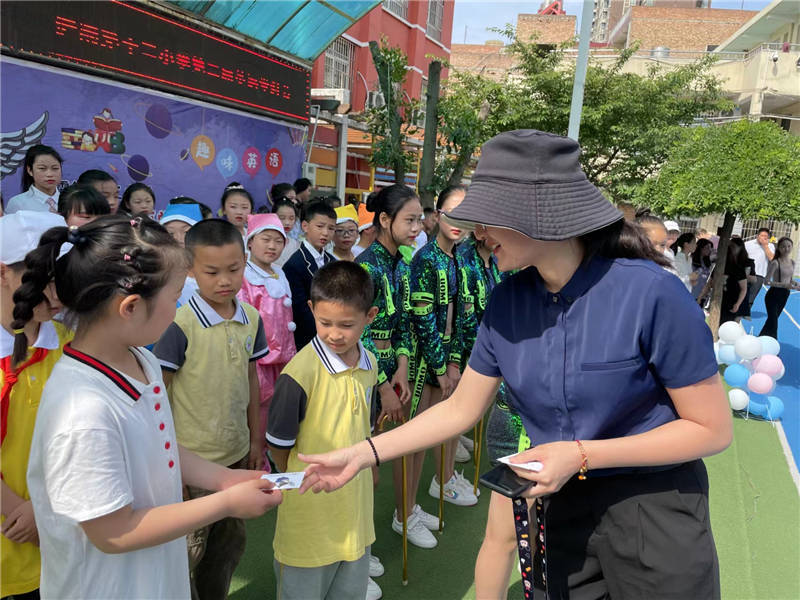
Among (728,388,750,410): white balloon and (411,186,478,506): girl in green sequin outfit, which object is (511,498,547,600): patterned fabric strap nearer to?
(411,186,478,506): girl in green sequin outfit

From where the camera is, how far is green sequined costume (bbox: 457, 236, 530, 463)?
254cm

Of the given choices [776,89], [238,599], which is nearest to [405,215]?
[238,599]

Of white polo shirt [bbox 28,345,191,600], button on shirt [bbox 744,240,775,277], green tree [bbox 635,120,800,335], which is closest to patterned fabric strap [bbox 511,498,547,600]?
white polo shirt [bbox 28,345,191,600]

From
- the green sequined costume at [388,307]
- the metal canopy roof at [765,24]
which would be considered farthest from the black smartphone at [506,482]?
the metal canopy roof at [765,24]

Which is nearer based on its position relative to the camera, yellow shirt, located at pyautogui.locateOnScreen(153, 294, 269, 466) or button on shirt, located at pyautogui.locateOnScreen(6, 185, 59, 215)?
yellow shirt, located at pyautogui.locateOnScreen(153, 294, 269, 466)

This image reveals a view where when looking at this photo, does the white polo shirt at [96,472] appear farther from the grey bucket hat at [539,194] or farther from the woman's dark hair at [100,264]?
the grey bucket hat at [539,194]

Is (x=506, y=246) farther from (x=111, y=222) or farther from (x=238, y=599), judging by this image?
(x=238, y=599)

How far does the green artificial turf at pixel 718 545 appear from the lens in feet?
8.98

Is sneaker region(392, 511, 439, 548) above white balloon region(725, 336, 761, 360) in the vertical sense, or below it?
below

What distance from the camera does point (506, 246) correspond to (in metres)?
1.46

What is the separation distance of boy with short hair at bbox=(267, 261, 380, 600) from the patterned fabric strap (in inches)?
25.7

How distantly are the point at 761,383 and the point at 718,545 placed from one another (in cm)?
245

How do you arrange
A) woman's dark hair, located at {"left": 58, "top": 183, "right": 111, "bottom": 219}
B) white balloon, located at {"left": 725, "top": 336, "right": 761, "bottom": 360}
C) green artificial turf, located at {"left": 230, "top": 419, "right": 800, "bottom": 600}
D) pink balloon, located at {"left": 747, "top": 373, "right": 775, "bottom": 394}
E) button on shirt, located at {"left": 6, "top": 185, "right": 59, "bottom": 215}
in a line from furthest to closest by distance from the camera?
1. white balloon, located at {"left": 725, "top": 336, "right": 761, "bottom": 360}
2. pink balloon, located at {"left": 747, "top": 373, "right": 775, "bottom": 394}
3. button on shirt, located at {"left": 6, "top": 185, "right": 59, "bottom": 215}
4. woman's dark hair, located at {"left": 58, "top": 183, "right": 111, "bottom": 219}
5. green artificial turf, located at {"left": 230, "top": 419, "right": 800, "bottom": 600}

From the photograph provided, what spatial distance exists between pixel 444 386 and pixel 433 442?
1538mm
